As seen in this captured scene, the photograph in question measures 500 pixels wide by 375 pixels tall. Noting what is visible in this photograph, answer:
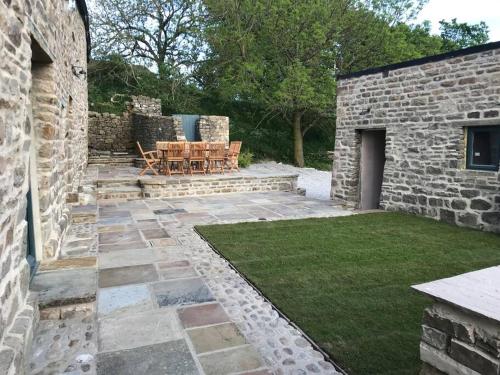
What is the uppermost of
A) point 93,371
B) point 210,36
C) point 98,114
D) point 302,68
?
point 210,36

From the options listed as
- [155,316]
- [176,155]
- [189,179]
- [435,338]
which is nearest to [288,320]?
[155,316]

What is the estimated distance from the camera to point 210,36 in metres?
15.8

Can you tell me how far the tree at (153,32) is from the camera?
16.4 meters

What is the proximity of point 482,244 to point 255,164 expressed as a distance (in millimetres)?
11334

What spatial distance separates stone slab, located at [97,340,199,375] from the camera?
2.32 meters

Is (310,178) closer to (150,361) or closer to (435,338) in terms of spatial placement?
(150,361)

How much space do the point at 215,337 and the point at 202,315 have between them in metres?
0.36

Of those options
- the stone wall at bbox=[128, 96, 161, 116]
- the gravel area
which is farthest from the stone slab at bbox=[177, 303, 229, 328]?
the stone wall at bbox=[128, 96, 161, 116]

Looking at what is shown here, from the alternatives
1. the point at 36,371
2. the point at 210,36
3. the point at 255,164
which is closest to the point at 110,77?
the point at 210,36

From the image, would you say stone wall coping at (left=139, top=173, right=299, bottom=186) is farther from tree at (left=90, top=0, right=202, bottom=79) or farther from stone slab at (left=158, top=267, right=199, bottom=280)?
tree at (left=90, top=0, right=202, bottom=79)

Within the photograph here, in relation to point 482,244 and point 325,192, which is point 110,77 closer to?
point 325,192

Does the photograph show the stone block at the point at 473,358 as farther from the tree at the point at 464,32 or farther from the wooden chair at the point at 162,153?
the tree at the point at 464,32

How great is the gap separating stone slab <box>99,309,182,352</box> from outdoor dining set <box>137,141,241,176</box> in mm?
6932

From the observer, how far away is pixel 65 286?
10.1 ft
